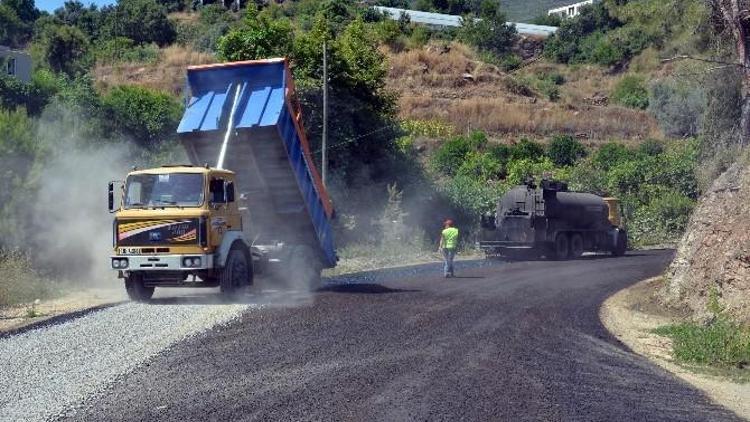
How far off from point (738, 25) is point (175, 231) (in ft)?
51.3

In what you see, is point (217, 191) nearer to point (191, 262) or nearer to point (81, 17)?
point (191, 262)

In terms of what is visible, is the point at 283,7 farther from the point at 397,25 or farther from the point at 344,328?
the point at 344,328

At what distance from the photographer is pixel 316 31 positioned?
39656 millimetres

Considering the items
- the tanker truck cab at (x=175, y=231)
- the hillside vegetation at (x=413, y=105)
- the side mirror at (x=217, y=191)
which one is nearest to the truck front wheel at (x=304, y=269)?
the tanker truck cab at (x=175, y=231)

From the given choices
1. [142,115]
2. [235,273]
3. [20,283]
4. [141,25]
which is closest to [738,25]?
[235,273]

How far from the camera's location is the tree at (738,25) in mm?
24891

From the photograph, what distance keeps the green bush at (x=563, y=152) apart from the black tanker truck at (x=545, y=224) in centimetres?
2246

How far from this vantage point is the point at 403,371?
38.0 ft

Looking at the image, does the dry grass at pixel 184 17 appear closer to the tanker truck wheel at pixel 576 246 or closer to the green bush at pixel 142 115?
the green bush at pixel 142 115

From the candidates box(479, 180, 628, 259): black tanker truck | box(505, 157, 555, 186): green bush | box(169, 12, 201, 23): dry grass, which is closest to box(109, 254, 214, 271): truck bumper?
box(479, 180, 628, 259): black tanker truck

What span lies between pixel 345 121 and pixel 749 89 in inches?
674

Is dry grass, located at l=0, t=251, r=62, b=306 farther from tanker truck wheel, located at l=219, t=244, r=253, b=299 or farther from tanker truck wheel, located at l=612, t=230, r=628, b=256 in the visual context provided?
tanker truck wheel, located at l=612, t=230, r=628, b=256

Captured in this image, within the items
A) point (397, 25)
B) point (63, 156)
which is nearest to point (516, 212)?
point (63, 156)

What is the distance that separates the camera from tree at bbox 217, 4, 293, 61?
37.0 m
